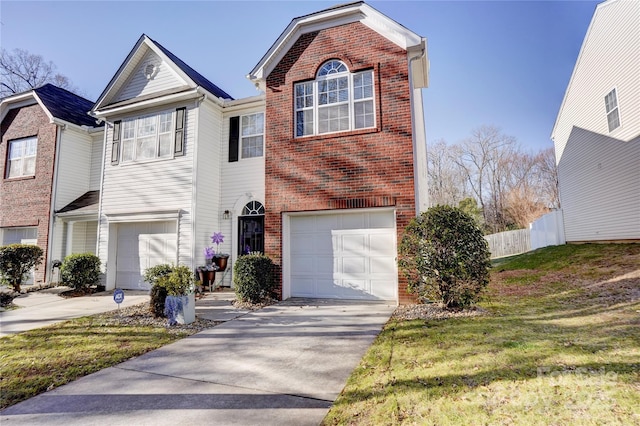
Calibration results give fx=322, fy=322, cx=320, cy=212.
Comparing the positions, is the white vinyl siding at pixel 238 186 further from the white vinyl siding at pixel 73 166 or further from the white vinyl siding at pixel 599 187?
the white vinyl siding at pixel 599 187

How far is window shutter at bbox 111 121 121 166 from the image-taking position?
11.7 metres

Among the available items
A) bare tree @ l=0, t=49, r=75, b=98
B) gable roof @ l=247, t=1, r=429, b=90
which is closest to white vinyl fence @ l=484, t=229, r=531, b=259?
gable roof @ l=247, t=1, r=429, b=90

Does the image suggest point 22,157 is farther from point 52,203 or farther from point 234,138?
point 234,138

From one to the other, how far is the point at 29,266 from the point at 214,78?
10026 mm

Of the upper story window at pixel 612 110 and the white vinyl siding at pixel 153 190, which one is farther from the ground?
the upper story window at pixel 612 110

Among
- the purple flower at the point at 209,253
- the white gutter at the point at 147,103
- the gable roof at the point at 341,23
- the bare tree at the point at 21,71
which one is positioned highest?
the bare tree at the point at 21,71

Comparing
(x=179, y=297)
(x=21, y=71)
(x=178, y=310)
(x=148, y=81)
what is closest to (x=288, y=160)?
(x=179, y=297)

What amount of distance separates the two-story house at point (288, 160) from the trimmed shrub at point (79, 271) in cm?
63

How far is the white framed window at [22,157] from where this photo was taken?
43.7 ft

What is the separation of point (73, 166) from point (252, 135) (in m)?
7.97

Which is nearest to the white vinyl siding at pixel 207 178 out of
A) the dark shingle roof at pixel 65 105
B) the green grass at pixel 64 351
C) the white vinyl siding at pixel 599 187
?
the green grass at pixel 64 351

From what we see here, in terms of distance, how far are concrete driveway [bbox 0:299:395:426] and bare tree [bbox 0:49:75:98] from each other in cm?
2520

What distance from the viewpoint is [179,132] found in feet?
35.4

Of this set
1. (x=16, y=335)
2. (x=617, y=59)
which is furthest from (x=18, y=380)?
(x=617, y=59)
